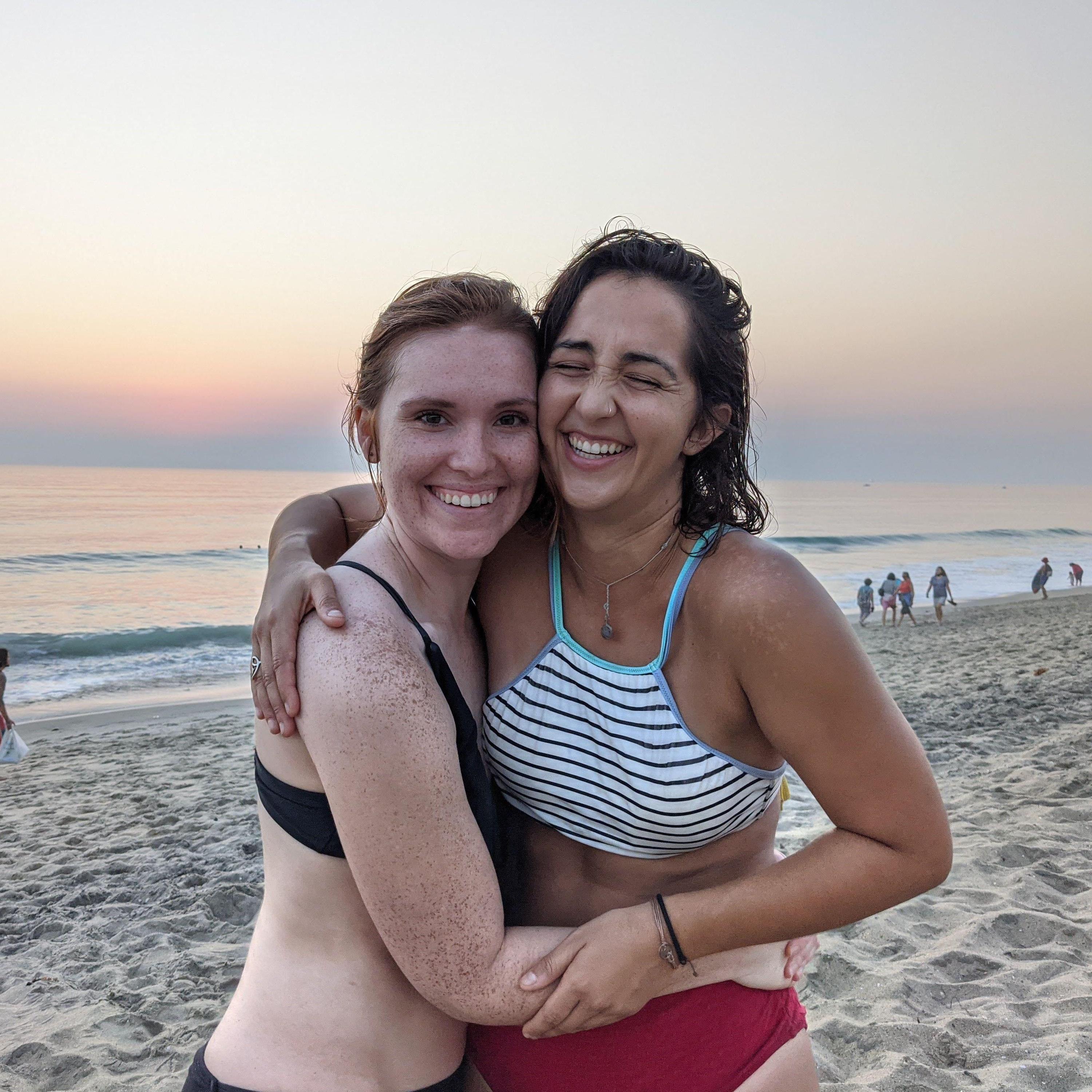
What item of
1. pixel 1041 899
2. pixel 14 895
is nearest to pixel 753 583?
pixel 1041 899

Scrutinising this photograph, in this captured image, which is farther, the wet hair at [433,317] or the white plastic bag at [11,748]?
the white plastic bag at [11,748]

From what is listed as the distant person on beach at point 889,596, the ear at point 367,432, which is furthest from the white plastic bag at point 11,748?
the distant person on beach at point 889,596

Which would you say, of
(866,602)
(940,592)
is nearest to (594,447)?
(866,602)

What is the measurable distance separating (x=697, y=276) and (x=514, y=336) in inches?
18.4

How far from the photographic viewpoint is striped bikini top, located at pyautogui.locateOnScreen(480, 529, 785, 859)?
1837 mm

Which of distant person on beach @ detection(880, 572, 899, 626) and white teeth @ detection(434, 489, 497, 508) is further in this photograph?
distant person on beach @ detection(880, 572, 899, 626)

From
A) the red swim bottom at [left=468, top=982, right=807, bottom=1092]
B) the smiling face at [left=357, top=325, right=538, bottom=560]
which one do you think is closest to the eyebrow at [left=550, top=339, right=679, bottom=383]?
the smiling face at [left=357, top=325, right=538, bottom=560]

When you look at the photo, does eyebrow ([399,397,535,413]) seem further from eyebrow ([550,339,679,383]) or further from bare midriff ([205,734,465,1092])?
bare midriff ([205,734,465,1092])

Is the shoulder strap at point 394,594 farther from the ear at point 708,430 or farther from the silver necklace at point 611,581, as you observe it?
the ear at point 708,430

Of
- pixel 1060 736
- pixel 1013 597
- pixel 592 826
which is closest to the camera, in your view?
pixel 592 826

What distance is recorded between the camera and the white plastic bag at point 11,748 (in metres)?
9.48

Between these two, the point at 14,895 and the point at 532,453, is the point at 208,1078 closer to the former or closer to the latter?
the point at 532,453

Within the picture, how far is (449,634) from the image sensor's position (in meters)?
2.03

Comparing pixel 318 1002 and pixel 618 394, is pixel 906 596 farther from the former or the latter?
pixel 318 1002
